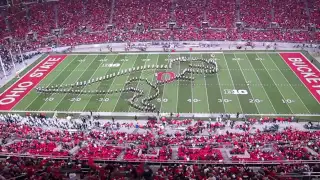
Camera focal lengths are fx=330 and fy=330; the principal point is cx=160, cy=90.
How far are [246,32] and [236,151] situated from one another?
3416 centimetres

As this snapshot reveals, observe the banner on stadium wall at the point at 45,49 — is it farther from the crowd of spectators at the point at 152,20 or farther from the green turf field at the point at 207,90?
the green turf field at the point at 207,90

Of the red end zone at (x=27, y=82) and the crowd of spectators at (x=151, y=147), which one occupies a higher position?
the crowd of spectators at (x=151, y=147)

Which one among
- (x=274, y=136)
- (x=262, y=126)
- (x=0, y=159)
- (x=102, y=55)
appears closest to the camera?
(x=0, y=159)

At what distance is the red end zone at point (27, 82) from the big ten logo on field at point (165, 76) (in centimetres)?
1335

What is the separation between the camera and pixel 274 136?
2234cm

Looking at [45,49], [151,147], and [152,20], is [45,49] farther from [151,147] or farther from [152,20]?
[151,147]

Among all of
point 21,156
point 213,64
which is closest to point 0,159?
point 21,156

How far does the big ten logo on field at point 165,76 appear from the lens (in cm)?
3562

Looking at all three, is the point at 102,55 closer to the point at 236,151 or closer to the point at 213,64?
the point at 213,64

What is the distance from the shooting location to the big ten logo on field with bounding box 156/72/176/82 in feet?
117

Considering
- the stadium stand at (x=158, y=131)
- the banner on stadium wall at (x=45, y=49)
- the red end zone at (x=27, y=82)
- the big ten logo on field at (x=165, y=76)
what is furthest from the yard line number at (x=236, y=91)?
the banner on stadium wall at (x=45, y=49)

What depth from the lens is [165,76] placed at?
36406mm

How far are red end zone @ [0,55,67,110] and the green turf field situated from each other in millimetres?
810

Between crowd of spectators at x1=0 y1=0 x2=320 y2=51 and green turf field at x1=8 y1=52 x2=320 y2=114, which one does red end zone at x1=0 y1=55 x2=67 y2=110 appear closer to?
green turf field at x1=8 y1=52 x2=320 y2=114
